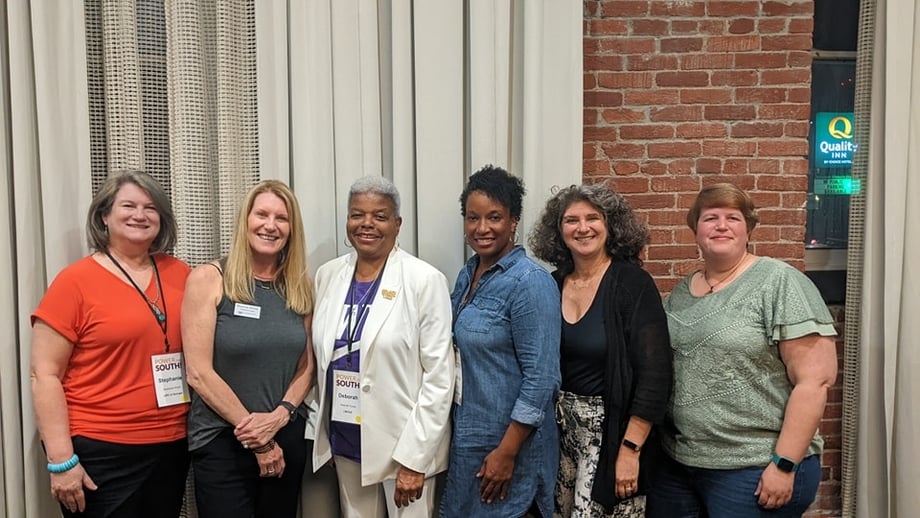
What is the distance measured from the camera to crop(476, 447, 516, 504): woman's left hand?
5.99 feet

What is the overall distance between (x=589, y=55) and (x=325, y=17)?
1093 mm

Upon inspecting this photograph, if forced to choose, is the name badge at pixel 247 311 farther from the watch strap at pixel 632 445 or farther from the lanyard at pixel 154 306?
the watch strap at pixel 632 445

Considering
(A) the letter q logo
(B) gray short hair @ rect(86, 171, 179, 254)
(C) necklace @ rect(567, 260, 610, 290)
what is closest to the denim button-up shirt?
(C) necklace @ rect(567, 260, 610, 290)

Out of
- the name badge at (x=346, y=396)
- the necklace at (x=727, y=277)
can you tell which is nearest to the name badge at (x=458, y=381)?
the name badge at (x=346, y=396)

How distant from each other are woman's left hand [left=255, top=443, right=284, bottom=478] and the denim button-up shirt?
0.54 m

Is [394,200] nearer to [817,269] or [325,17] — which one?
[325,17]

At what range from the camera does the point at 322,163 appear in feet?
7.61

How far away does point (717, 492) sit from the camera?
1.82 meters

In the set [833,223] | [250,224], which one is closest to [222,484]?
[250,224]

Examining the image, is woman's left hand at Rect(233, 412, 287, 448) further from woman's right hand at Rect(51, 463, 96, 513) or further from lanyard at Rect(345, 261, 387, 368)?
woman's right hand at Rect(51, 463, 96, 513)

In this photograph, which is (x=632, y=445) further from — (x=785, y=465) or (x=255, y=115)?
(x=255, y=115)

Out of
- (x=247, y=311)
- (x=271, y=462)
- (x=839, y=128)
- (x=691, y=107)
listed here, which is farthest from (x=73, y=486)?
(x=839, y=128)

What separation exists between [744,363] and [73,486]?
6.58 ft

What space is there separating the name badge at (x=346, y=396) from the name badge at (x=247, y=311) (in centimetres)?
30
